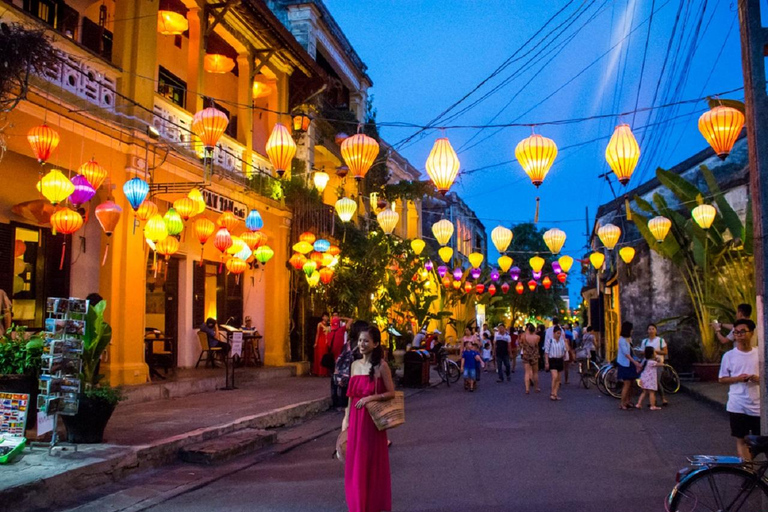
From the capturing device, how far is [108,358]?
11617 millimetres

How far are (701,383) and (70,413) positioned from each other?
15.4 m

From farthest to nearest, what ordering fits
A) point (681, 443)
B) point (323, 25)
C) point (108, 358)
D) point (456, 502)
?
1. point (323, 25)
2. point (108, 358)
3. point (681, 443)
4. point (456, 502)

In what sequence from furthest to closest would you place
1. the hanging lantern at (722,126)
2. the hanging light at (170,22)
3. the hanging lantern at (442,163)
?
the hanging light at (170,22) < the hanging lantern at (442,163) < the hanging lantern at (722,126)

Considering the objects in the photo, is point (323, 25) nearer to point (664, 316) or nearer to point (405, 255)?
point (405, 255)

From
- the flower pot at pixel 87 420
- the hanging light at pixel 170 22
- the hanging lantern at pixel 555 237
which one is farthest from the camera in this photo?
the hanging lantern at pixel 555 237

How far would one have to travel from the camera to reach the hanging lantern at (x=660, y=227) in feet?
56.3

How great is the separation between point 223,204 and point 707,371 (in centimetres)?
1328

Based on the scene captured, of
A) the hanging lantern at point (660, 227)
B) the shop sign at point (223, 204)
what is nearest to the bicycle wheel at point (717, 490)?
the shop sign at point (223, 204)

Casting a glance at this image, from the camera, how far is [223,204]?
15.1 m

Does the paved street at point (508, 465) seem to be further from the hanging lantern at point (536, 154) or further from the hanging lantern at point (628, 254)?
the hanging lantern at point (628, 254)

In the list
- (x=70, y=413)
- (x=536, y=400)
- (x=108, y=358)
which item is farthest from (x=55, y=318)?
(x=536, y=400)

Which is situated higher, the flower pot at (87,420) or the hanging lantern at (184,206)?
the hanging lantern at (184,206)

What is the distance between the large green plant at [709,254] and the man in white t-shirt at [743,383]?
10668 mm

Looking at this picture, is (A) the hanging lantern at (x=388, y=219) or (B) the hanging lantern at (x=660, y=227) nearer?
(B) the hanging lantern at (x=660, y=227)
